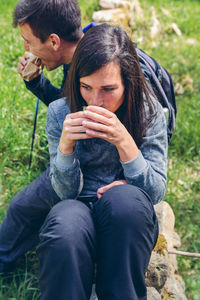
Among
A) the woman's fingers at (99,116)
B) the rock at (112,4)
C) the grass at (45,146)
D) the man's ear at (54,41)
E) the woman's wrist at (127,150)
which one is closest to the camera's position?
the woman's fingers at (99,116)

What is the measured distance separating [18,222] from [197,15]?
6.19 meters

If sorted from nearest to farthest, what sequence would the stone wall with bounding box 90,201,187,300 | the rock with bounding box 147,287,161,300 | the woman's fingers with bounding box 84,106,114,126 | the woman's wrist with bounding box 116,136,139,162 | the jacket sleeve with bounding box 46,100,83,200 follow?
the woman's fingers with bounding box 84,106,114,126
the woman's wrist with bounding box 116,136,139,162
the jacket sleeve with bounding box 46,100,83,200
the rock with bounding box 147,287,161,300
the stone wall with bounding box 90,201,187,300

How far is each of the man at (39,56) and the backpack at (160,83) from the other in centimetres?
59

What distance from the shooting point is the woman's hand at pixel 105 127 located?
1654 millimetres

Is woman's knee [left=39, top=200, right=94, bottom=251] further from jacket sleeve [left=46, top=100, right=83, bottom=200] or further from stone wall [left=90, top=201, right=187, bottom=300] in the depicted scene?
stone wall [left=90, top=201, right=187, bottom=300]

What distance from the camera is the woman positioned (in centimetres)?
156

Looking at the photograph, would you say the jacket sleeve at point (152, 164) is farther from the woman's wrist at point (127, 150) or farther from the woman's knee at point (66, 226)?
the woman's knee at point (66, 226)

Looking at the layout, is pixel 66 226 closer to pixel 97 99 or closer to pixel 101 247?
pixel 101 247

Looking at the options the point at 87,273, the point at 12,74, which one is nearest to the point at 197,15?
the point at 12,74

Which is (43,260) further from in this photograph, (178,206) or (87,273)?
(178,206)

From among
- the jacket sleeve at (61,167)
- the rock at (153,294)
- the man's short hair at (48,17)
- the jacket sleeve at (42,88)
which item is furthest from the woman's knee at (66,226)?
the man's short hair at (48,17)

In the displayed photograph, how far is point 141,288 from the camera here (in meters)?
1.63

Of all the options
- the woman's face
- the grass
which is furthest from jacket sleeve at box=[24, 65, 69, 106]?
the woman's face

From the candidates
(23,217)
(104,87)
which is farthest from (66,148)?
(23,217)
